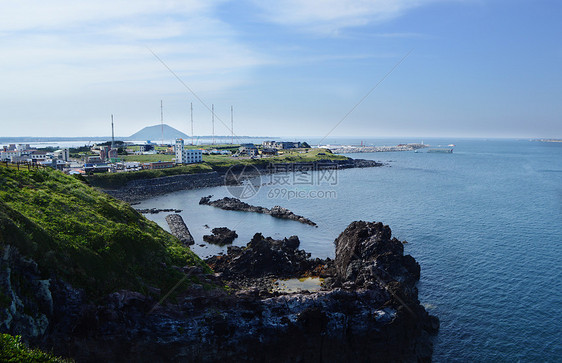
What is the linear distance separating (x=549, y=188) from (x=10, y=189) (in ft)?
333

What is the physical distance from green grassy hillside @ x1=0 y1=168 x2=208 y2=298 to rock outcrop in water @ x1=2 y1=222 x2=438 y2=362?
106 centimetres

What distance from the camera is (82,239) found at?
18938mm

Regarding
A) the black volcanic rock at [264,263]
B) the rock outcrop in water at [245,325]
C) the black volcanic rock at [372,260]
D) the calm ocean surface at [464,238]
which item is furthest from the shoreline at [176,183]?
the rock outcrop in water at [245,325]

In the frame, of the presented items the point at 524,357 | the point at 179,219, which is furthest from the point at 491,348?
the point at 179,219

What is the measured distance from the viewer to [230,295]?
66.9 feet

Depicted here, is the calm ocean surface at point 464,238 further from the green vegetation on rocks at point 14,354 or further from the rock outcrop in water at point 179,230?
the green vegetation on rocks at point 14,354

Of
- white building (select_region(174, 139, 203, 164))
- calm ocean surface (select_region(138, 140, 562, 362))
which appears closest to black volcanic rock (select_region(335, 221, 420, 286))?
calm ocean surface (select_region(138, 140, 562, 362))

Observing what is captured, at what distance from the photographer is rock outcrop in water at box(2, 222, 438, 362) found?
1611 centimetres

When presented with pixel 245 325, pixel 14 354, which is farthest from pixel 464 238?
pixel 14 354

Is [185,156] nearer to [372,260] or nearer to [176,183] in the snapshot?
[176,183]

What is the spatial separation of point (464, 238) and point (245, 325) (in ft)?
113

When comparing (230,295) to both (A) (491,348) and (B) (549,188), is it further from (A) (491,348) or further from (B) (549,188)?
(B) (549,188)

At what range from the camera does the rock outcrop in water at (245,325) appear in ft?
52.9

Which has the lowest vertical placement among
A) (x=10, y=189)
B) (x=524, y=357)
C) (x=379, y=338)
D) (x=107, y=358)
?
(x=524, y=357)
